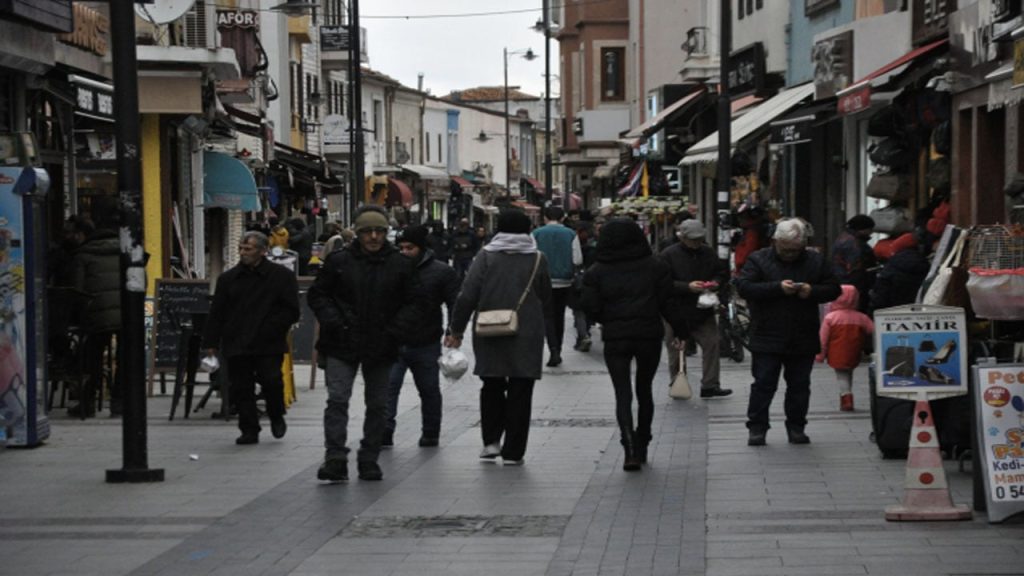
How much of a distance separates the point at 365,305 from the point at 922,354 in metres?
3.66

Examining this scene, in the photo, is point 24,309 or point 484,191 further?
point 484,191

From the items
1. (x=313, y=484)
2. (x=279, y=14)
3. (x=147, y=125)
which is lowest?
(x=313, y=484)

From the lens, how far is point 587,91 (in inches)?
2689

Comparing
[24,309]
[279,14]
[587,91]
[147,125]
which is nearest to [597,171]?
[587,91]

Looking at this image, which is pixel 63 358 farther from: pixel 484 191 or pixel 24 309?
pixel 484 191

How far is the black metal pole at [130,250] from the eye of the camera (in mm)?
12133

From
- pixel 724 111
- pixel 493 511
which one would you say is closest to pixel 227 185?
pixel 724 111

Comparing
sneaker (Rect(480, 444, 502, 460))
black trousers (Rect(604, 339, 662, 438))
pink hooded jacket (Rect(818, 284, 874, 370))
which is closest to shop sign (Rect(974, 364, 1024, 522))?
black trousers (Rect(604, 339, 662, 438))

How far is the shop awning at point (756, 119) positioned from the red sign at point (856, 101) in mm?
6232

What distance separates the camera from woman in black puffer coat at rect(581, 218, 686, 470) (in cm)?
1309

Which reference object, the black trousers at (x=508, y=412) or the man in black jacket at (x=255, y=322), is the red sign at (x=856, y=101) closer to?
the man in black jacket at (x=255, y=322)

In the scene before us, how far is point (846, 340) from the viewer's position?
53.3ft

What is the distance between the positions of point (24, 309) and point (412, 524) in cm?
489

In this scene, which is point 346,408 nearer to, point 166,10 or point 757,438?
point 757,438
